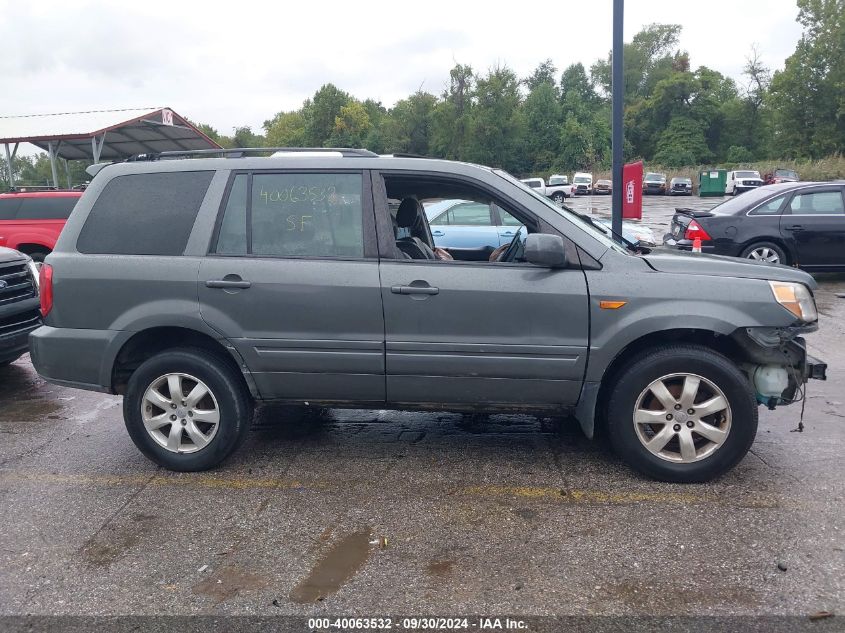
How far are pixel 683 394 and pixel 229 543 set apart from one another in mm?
2558

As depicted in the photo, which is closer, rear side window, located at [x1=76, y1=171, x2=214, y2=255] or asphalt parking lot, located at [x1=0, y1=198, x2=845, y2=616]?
asphalt parking lot, located at [x1=0, y1=198, x2=845, y2=616]

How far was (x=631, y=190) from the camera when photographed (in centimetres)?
738

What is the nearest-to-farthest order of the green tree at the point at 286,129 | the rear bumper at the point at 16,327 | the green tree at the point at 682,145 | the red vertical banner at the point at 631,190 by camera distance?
the rear bumper at the point at 16,327 → the red vertical banner at the point at 631,190 → the green tree at the point at 682,145 → the green tree at the point at 286,129

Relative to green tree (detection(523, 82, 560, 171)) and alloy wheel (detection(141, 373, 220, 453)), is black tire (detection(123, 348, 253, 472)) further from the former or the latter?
green tree (detection(523, 82, 560, 171))

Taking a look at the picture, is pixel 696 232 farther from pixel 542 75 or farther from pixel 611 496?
pixel 542 75

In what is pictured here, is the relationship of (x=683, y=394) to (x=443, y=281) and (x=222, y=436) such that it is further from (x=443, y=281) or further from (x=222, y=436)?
(x=222, y=436)

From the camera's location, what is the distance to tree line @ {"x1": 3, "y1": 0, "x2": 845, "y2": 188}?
56.8 meters

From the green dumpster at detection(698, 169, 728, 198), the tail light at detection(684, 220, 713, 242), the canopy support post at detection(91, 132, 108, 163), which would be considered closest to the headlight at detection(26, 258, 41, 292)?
the tail light at detection(684, 220, 713, 242)

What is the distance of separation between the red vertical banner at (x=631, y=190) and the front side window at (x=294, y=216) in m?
3.92

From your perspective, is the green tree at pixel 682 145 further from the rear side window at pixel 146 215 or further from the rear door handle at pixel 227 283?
the rear door handle at pixel 227 283

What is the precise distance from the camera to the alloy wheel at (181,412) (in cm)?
437

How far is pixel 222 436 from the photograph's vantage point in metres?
4.36

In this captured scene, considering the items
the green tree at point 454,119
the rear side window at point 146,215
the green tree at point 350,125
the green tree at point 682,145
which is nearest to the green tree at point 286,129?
the green tree at point 350,125

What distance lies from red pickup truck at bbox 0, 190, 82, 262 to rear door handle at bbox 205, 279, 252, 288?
974cm
